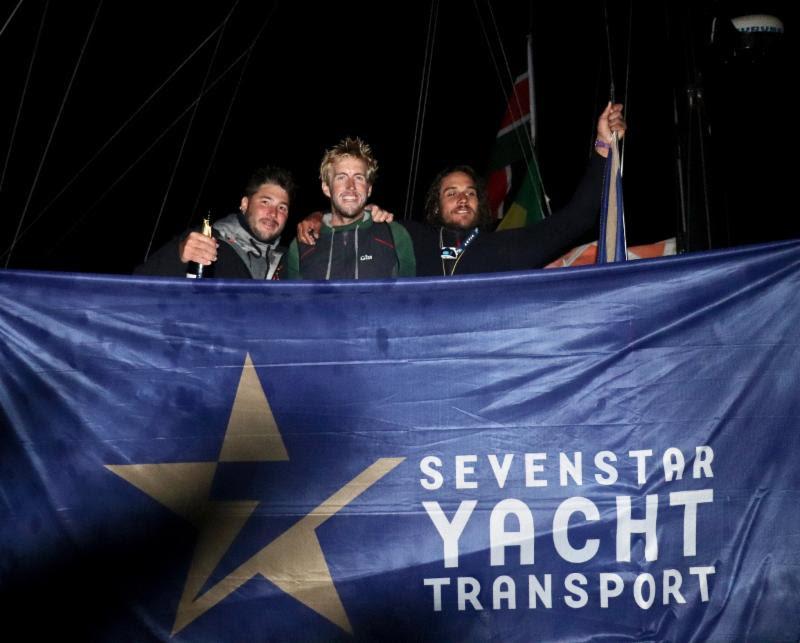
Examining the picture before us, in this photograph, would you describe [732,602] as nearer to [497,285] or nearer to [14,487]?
[497,285]

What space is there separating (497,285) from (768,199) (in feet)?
20.7

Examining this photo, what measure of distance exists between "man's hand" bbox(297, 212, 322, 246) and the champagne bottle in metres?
0.43

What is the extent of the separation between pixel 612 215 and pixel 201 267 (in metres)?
1.53

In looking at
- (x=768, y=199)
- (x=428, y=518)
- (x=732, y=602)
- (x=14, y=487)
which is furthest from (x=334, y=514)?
(x=768, y=199)

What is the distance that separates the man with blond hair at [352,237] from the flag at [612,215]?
0.74 m

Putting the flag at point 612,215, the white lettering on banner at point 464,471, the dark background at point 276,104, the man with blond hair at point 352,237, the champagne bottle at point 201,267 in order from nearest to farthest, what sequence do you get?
1. the white lettering on banner at point 464,471
2. the champagne bottle at point 201,267
3. the flag at point 612,215
4. the man with blond hair at point 352,237
5. the dark background at point 276,104

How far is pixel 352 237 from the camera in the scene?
4.40m

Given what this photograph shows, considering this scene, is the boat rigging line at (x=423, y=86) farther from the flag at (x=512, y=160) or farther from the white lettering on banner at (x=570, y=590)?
the white lettering on banner at (x=570, y=590)

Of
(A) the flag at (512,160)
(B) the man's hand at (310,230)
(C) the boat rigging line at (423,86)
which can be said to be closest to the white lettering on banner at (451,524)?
(B) the man's hand at (310,230)

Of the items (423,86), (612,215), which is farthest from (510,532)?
(423,86)

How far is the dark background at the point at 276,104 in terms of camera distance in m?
10.9

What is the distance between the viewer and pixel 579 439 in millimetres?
3533

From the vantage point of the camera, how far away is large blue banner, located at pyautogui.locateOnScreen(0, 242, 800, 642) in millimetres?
3432

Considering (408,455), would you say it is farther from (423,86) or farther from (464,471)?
(423,86)
